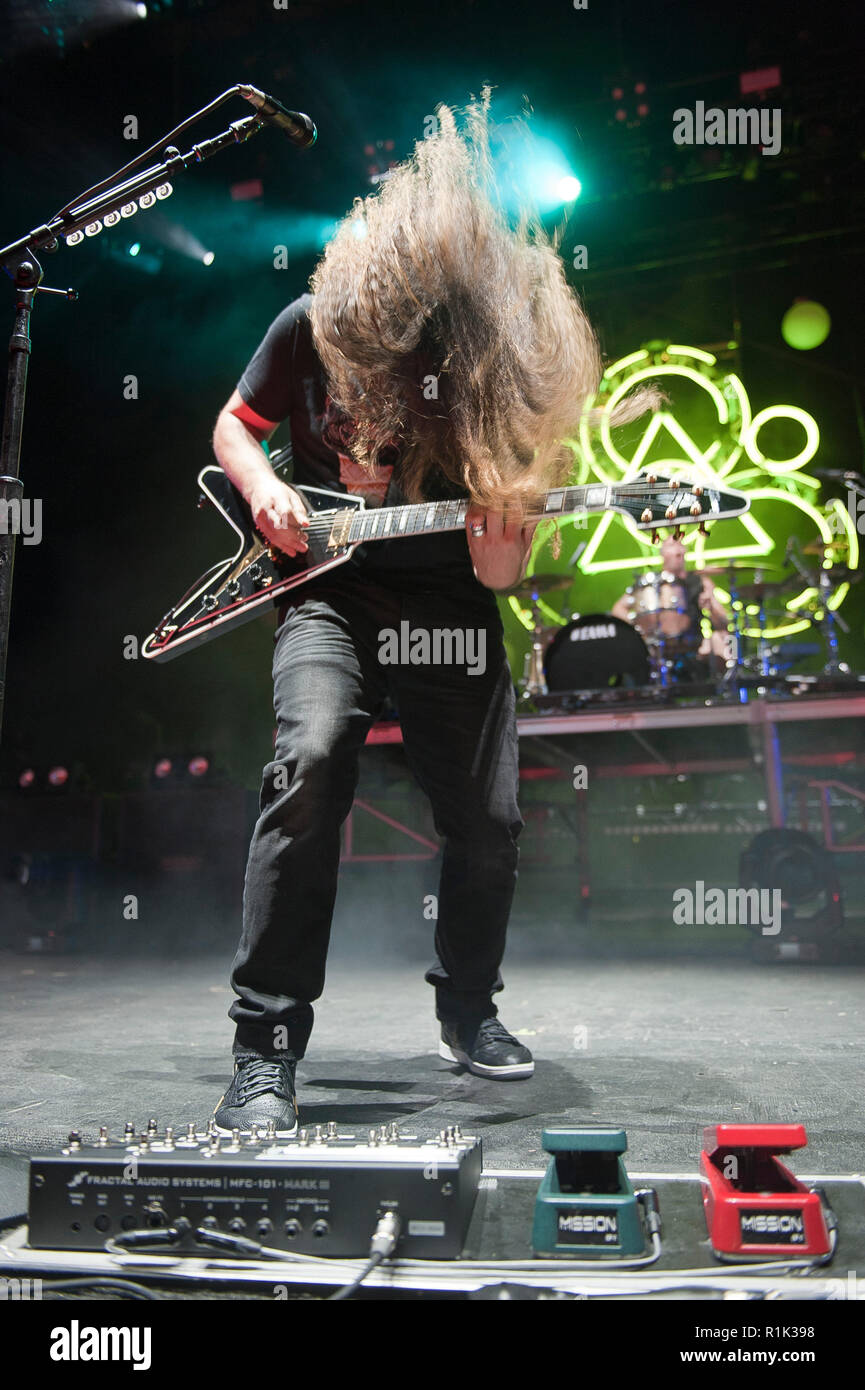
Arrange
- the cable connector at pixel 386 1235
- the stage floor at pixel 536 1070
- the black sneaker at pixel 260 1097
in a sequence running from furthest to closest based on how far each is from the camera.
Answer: the black sneaker at pixel 260 1097 → the stage floor at pixel 536 1070 → the cable connector at pixel 386 1235

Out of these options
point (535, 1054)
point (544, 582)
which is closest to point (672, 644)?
point (544, 582)

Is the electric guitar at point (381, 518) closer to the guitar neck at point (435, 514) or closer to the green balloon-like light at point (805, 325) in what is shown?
the guitar neck at point (435, 514)

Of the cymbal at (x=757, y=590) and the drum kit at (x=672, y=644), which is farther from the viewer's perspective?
the cymbal at (x=757, y=590)

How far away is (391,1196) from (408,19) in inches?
279

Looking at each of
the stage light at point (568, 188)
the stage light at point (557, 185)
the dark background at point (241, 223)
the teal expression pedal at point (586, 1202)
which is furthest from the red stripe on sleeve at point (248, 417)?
the stage light at point (568, 188)

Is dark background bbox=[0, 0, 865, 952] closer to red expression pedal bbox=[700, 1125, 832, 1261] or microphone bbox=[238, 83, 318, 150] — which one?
microphone bbox=[238, 83, 318, 150]

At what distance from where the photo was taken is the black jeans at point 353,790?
1616 millimetres

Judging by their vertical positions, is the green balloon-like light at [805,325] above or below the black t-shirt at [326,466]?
above

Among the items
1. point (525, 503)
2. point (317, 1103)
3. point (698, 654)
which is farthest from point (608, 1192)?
point (698, 654)

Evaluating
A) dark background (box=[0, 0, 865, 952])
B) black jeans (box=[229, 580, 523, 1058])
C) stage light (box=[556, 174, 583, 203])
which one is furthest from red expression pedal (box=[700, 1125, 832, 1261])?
stage light (box=[556, 174, 583, 203])

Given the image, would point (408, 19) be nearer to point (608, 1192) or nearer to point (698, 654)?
point (698, 654)

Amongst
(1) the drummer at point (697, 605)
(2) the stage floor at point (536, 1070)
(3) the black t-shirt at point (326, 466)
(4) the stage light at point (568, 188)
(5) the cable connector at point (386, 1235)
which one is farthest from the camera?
(4) the stage light at point (568, 188)

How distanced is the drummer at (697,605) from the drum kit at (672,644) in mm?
12

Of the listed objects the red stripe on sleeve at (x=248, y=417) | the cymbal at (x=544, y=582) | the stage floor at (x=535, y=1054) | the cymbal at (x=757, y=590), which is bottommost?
the stage floor at (x=535, y=1054)
